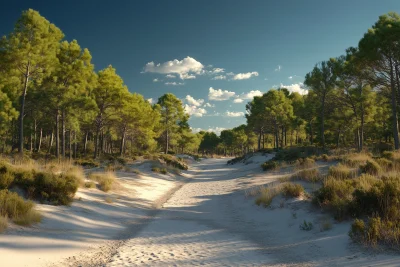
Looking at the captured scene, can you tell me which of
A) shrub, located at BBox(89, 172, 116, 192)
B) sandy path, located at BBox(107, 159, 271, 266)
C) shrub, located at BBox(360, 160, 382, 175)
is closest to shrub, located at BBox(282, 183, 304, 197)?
sandy path, located at BBox(107, 159, 271, 266)

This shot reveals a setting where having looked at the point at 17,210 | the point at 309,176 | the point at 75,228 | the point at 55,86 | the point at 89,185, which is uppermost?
the point at 55,86

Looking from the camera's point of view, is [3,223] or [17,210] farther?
[17,210]

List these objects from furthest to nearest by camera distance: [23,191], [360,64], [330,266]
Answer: [360,64] < [23,191] < [330,266]

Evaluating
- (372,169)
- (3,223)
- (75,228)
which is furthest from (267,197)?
(3,223)

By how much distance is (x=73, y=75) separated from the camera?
2516cm

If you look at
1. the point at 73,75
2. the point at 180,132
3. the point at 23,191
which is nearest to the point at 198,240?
the point at 23,191

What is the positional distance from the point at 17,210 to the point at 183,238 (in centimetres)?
421

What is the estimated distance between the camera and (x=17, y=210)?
7.13m

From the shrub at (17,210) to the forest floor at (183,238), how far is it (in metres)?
0.30

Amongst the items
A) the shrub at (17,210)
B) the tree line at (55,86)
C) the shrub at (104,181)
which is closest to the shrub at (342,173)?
the shrub at (104,181)

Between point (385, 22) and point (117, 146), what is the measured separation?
54.2m

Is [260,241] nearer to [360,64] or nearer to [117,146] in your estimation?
[360,64]

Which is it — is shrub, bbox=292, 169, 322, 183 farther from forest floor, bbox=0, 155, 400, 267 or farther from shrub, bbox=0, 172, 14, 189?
shrub, bbox=0, 172, 14, 189

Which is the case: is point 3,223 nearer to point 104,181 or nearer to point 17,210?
point 17,210
